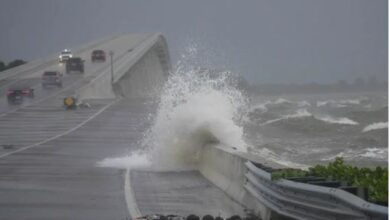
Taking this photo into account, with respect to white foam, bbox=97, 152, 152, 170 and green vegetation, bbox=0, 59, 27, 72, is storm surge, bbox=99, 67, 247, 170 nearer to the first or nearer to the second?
white foam, bbox=97, 152, 152, 170

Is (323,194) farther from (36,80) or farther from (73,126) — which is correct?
(36,80)

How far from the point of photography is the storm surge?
2720 cm

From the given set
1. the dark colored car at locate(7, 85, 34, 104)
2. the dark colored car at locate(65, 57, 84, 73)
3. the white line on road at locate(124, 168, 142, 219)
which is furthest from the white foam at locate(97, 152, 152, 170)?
the dark colored car at locate(65, 57, 84, 73)

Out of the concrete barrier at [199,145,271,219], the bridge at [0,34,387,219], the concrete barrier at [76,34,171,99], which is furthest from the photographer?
the concrete barrier at [76,34,171,99]

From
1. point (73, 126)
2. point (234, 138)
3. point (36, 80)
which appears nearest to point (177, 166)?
point (234, 138)

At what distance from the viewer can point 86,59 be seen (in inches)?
4678

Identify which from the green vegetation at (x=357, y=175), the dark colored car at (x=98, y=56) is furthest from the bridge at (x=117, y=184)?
the dark colored car at (x=98, y=56)

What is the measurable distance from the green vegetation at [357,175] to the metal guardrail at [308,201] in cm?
21

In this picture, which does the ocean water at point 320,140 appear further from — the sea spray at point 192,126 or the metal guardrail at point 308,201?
the metal guardrail at point 308,201

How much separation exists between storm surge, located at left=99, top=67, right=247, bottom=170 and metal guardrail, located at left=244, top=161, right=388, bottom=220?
927 centimetres

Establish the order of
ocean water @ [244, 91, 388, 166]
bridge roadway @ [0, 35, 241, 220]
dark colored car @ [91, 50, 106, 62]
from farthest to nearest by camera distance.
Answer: dark colored car @ [91, 50, 106, 62], ocean water @ [244, 91, 388, 166], bridge roadway @ [0, 35, 241, 220]

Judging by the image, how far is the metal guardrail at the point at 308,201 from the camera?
10.1m

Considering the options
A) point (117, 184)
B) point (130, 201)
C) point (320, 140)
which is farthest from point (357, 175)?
point (320, 140)

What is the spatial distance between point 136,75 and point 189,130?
7556 cm
